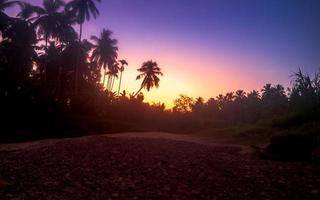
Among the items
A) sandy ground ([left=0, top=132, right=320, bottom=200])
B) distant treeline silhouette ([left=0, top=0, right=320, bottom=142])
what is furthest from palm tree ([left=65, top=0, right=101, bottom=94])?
sandy ground ([left=0, top=132, right=320, bottom=200])

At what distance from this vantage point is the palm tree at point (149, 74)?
47.8m

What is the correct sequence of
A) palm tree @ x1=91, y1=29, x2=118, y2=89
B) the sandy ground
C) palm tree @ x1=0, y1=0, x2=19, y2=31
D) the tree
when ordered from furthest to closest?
1. the tree
2. palm tree @ x1=91, y1=29, x2=118, y2=89
3. palm tree @ x1=0, y1=0, x2=19, y2=31
4. the sandy ground

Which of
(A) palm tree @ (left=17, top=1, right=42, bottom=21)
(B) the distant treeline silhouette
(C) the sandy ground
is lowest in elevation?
(C) the sandy ground

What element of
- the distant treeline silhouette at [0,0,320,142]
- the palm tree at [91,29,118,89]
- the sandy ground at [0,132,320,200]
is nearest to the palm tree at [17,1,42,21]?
the distant treeline silhouette at [0,0,320,142]

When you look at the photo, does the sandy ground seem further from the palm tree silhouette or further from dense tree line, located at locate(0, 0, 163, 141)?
the palm tree silhouette

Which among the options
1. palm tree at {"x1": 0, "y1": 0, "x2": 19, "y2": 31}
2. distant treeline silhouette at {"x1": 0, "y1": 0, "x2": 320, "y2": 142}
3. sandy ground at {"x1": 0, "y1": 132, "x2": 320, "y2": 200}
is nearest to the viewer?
sandy ground at {"x1": 0, "y1": 132, "x2": 320, "y2": 200}

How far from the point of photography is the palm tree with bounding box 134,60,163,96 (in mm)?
47812

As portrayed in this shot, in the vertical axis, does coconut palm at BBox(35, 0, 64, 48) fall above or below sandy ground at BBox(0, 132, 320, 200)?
above

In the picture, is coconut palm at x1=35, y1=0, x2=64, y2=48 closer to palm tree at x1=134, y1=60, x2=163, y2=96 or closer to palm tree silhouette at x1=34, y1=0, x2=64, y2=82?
palm tree silhouette at x1=34, y1=0, x2=64, y2=82

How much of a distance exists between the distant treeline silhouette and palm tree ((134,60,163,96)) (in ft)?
20.9

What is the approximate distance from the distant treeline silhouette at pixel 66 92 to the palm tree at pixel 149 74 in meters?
6.36

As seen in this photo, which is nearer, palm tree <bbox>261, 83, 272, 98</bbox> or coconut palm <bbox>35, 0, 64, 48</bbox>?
coconut palm <bbox>35, 0, 64, 48</bbox>

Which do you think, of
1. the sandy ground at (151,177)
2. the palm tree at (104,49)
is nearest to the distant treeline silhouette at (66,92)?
the palm tree at (104,49)

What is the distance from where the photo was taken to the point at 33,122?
904 inches
